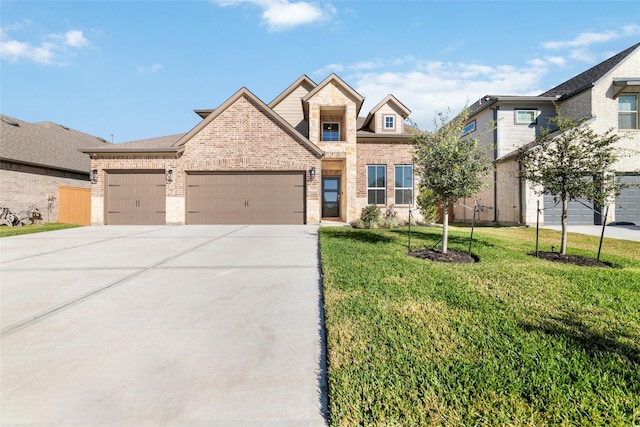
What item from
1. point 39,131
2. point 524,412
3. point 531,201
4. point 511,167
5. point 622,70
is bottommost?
point 524,412

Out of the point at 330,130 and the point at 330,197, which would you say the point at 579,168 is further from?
the point at 330,197

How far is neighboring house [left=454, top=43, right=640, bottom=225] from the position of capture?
45.8 feet

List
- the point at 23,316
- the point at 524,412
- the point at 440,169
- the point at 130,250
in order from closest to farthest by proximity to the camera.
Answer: the point at 524,412, the point at 23,316, the point at 440,169, the point at 130,250

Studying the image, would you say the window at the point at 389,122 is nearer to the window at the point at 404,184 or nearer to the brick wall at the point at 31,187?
the window at the point at 404,184

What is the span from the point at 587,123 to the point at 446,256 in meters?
13.4

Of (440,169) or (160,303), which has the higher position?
(440,169)

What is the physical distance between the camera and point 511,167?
48.7ft

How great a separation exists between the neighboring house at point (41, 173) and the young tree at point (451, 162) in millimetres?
19954

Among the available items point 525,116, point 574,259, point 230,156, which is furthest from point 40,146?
point 525,116

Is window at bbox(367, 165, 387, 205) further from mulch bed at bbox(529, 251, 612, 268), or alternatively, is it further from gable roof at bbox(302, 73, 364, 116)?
mulch bed at bbox(529, 251, 612, 268)

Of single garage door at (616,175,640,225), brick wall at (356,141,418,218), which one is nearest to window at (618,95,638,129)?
single garage door at (616,175,640,225)

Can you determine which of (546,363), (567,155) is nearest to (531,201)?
(567,155)

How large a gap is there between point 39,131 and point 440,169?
25.7 metres

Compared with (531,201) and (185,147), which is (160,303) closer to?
(185,147)
